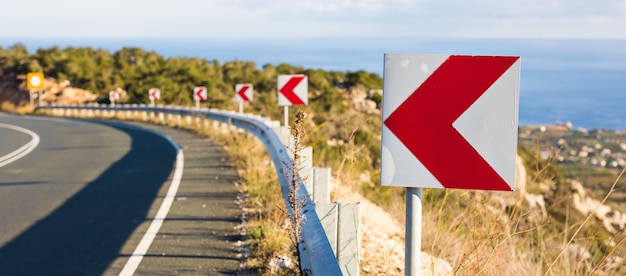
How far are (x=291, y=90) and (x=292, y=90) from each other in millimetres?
22

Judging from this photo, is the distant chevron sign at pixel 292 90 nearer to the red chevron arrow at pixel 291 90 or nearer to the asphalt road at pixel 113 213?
the red chevron arrow at pixel 291 90

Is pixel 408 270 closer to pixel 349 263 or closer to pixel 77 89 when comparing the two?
pixel 349 263

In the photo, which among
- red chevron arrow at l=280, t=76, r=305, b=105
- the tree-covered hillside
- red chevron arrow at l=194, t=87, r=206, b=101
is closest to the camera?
red chevron arrow at l=280, t=76, r=305, b=105

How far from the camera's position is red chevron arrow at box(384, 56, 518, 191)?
10.3 feet

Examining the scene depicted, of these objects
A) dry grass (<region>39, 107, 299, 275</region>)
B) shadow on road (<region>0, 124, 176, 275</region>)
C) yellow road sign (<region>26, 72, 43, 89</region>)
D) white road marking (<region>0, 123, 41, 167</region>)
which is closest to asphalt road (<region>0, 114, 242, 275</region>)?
shadow on road (<region>0, 124, 176, 275</region>)

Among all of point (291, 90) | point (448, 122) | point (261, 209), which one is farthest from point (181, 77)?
point (448, 122)

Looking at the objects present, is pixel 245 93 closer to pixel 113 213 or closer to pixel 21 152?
pixel 21 152

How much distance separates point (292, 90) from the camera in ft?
44.5

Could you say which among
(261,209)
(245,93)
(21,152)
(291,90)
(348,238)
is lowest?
(21,152)

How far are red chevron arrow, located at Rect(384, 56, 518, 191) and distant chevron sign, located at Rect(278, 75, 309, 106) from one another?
10388 millimetres

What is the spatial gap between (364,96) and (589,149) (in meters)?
22.0

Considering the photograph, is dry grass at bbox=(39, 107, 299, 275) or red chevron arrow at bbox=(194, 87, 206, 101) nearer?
dry grass at bbox=(39, 107, 299, 275)

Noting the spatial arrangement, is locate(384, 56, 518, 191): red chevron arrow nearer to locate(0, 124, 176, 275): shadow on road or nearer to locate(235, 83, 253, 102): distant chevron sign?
locate(0, 124, 176, 275): shadow on road

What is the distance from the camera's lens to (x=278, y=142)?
385 inches
